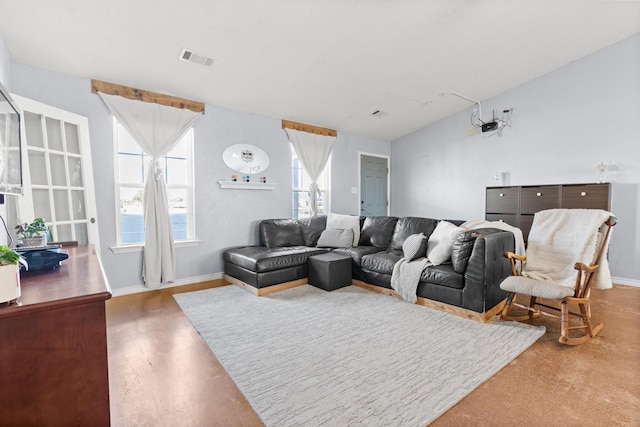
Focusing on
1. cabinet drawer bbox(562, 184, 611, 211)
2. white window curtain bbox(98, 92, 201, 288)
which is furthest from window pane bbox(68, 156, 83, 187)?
cabinet drawer bbox(562, 184, 611, 211)

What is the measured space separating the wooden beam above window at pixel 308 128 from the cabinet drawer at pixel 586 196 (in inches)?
145

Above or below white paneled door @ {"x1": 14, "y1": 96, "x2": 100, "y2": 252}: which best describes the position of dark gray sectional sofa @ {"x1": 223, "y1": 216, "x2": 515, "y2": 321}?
below

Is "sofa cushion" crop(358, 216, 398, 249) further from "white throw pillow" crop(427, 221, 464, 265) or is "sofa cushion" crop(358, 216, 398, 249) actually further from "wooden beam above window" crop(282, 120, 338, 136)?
"wooden beam above window" crop(282, 120, 338, 136)

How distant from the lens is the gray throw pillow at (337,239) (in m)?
4.53

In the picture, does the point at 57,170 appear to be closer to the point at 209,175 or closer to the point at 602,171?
the point at 209,175

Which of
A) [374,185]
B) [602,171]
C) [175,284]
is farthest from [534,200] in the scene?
[175,284]

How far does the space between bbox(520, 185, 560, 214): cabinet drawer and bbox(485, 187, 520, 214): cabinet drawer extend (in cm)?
10

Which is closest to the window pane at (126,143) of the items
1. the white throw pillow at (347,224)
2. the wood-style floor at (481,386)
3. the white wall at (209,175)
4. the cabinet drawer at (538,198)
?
the white wall at (209,175)

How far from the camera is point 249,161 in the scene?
463 cm

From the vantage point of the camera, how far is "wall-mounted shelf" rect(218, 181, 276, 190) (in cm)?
441

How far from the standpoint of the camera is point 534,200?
14.7ft

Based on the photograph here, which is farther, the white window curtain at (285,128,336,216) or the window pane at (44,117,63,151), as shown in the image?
the white window curtain at (285,128,336,216)

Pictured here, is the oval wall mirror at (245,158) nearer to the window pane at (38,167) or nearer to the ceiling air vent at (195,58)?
the ceiling air vent at (195,58)

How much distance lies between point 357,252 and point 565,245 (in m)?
2.20
